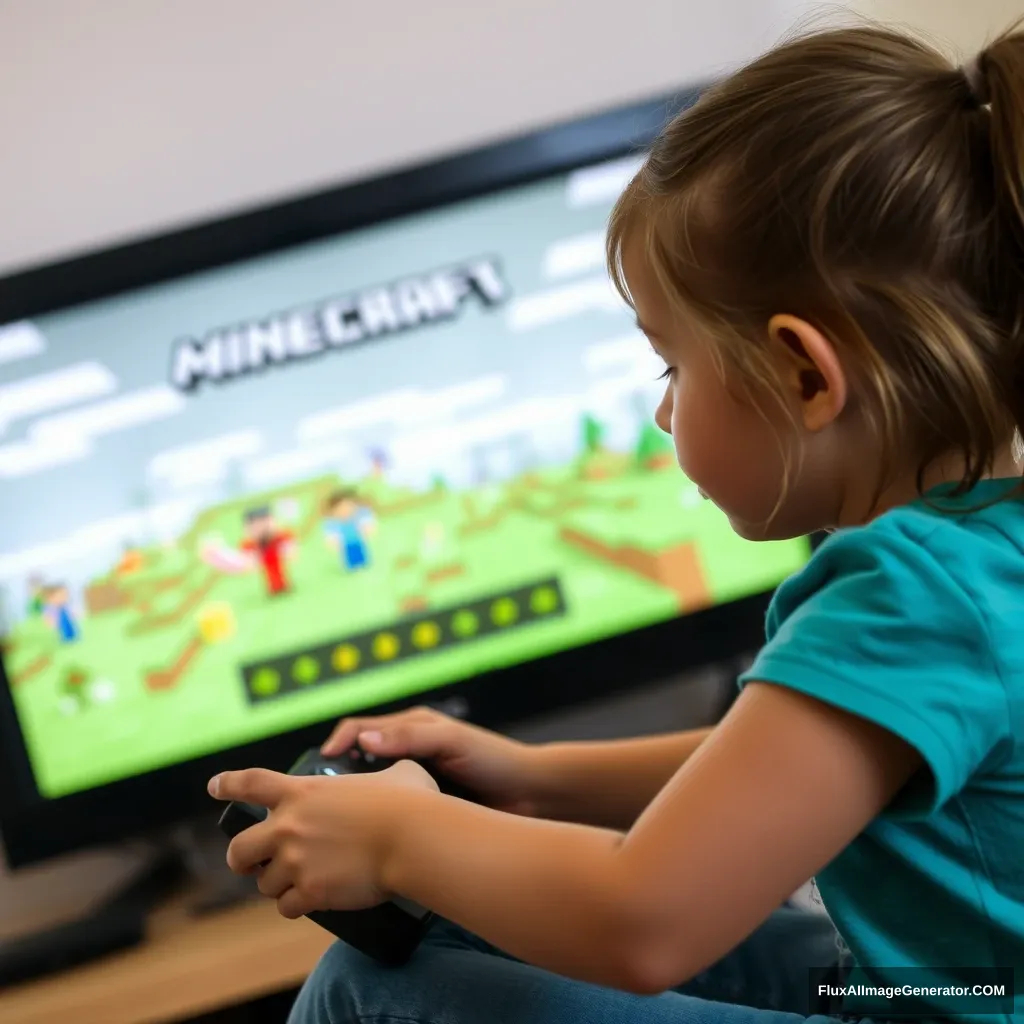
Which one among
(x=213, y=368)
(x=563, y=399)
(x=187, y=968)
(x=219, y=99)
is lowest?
(x=187, y=968)

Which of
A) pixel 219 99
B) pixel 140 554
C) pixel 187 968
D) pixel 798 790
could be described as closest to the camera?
pixel 798 790

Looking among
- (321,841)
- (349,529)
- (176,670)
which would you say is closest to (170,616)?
(176,670)

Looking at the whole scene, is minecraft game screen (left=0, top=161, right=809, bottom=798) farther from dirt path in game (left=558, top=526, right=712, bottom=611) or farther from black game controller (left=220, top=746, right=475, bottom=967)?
black game controller (left=220, top=746, right=475, bottom=967)

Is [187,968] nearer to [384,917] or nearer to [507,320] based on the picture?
[384,917]

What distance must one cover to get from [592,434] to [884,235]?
65cm

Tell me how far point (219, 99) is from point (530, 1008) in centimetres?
112

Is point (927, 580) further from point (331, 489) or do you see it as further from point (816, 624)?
point (331, 489)

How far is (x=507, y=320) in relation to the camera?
3.82ft

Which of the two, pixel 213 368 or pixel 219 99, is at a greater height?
pixel 219 99

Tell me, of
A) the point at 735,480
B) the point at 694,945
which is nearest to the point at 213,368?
the point at 735,480

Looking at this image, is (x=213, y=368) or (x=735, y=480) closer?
(x=735, y=480)

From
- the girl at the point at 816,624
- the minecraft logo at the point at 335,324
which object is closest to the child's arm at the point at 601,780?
the girl at the point at 816,624

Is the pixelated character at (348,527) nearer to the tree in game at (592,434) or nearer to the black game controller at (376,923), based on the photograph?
the tree in game at (592,434)

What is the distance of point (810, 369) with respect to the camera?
0.56 m
